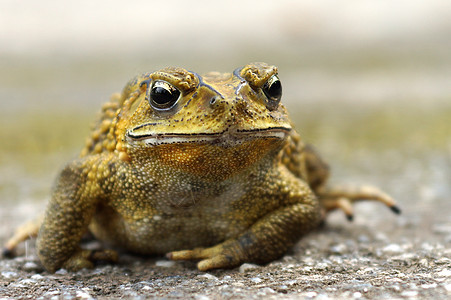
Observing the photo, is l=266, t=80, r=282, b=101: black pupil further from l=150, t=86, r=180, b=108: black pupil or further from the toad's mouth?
l=150, t=86, r=180, b=108: black pupil

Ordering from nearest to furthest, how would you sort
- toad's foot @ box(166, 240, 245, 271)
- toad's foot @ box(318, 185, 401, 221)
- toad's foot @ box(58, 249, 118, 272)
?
toad's foot @ box(166, 240, 245, 271) < toad's foot @ box(58, 249, 118, 272) < toad's foot @ box(318, 185, 401, 221)

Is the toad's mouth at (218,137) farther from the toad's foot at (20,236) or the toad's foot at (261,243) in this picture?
the toad's foot at (20,236)

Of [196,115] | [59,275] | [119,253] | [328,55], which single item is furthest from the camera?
[328,55]

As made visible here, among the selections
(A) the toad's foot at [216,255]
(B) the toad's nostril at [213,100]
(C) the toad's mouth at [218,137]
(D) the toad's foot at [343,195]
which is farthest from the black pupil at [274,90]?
(D) the toad's foot at [343,195]

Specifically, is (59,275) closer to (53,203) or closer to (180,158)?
(53,203)

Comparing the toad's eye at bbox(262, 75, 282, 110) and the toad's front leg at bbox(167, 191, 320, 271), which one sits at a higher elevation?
the toad's eye at bbox(262, 75, 282, 110)

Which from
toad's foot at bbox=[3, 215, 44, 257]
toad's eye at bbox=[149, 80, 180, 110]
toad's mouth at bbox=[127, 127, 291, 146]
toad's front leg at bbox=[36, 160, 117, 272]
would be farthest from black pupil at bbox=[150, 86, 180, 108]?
toad's foot at bbox=[3, 215, 44, 257]

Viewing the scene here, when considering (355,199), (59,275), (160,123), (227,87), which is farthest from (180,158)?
(355,199)
